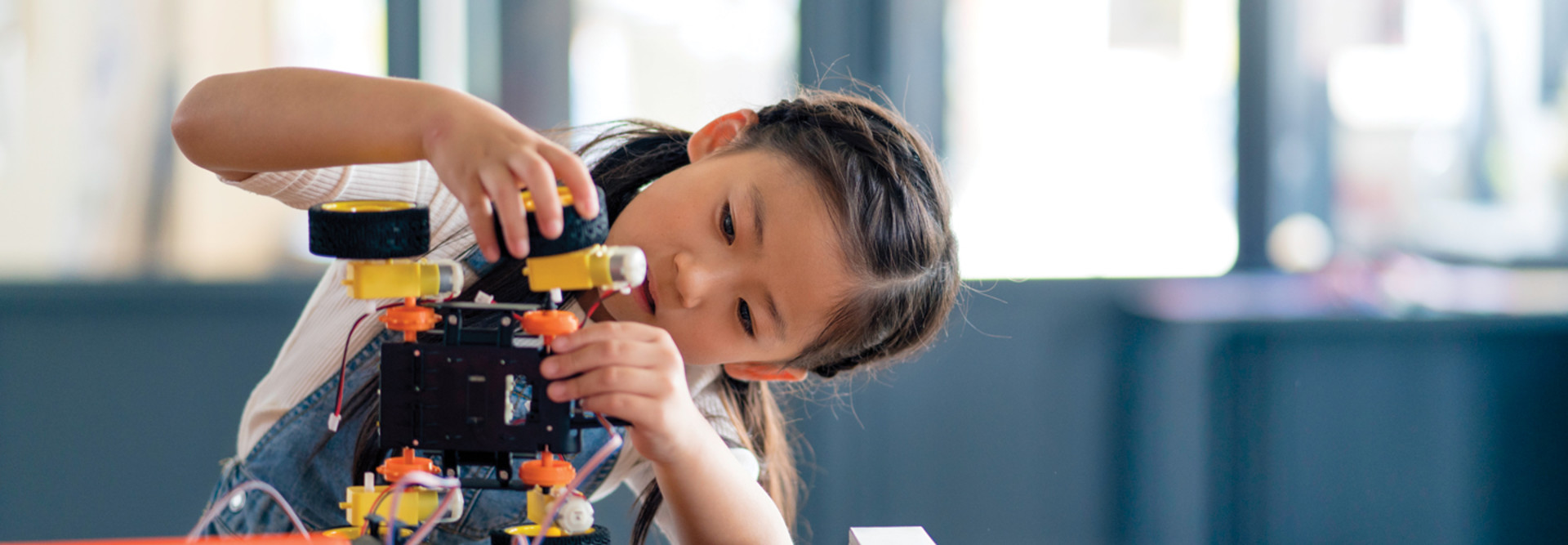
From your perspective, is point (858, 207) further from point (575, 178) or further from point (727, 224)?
point (575, 178)

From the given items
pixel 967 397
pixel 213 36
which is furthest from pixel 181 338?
pixel 967 397

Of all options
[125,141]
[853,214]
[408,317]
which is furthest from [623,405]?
[125,141]

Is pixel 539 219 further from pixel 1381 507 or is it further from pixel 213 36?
pixel 1381 507

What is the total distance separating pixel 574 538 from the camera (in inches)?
18.6

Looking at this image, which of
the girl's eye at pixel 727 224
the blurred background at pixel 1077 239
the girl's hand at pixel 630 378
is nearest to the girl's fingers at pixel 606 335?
the girl's hand at pixel 630 378

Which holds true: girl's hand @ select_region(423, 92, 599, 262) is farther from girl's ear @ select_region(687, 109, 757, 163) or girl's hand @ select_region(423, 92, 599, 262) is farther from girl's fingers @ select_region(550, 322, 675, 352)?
girl's ear @ select_region(687, 109, 757, 163)

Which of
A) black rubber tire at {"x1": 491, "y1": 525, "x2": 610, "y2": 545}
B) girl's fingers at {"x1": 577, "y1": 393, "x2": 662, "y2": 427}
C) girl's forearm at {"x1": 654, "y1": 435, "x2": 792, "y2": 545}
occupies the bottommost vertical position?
girl's forearm at {"x1": 654, "y1": 435, "x2": 792, "y2": 545}

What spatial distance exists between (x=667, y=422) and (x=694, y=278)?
0.61 feet

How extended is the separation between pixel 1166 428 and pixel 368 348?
1.52 metres

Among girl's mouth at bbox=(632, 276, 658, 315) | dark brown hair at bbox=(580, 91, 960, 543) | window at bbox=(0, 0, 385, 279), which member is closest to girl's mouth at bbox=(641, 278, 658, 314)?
girl's mouth at bbox=(632, 276, 658, 315)

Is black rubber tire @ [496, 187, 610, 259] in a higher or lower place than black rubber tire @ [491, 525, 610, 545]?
higher

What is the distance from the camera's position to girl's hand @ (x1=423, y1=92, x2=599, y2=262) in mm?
471

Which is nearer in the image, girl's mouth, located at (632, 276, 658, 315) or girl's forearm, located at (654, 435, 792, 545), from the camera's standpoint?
girl's forearm, located at (654, 435, 792, 545)

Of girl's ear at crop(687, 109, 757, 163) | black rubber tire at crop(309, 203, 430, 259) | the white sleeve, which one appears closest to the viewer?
black rubber tire at crop(309, 203, 430, 259)
